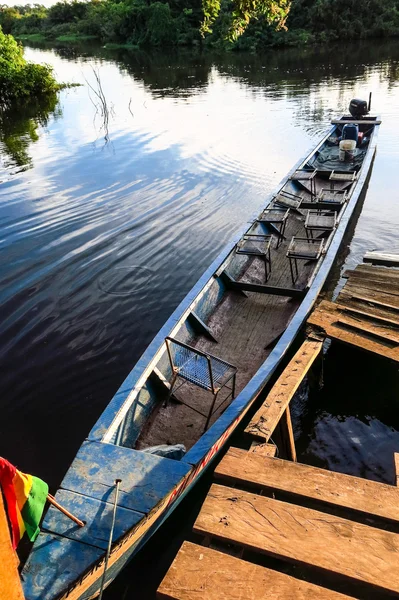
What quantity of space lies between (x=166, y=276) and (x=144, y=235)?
2066 mm

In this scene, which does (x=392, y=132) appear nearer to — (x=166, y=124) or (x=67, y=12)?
(x=166, y=124)

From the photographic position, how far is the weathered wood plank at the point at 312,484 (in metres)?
3.56

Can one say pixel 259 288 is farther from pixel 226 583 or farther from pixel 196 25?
pixel 196 25

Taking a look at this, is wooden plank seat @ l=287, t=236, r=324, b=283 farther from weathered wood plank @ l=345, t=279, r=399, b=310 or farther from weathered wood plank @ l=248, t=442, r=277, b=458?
weathered wood plank @ l=248, t=442, r=277, b=458

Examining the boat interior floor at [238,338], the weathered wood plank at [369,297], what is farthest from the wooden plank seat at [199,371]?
the weathered wood plank at [369,297]

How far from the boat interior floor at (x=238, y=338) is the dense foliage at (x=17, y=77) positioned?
2283 centimetres

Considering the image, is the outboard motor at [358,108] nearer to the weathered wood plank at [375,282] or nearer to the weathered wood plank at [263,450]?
the weathered wood plank at [375,282]

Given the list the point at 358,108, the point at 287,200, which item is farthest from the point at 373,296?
the point at 358,108

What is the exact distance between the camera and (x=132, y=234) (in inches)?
432

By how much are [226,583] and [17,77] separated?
28.9m

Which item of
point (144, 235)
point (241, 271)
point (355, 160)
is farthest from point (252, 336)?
point (355, 160)

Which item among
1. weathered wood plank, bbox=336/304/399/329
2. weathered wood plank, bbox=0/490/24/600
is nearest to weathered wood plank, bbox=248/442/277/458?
weathered wood plank, bbox=0/490/24/600

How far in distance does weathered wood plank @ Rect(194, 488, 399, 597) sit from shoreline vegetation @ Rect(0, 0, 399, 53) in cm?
2852

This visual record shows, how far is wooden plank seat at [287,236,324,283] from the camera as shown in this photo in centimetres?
752
